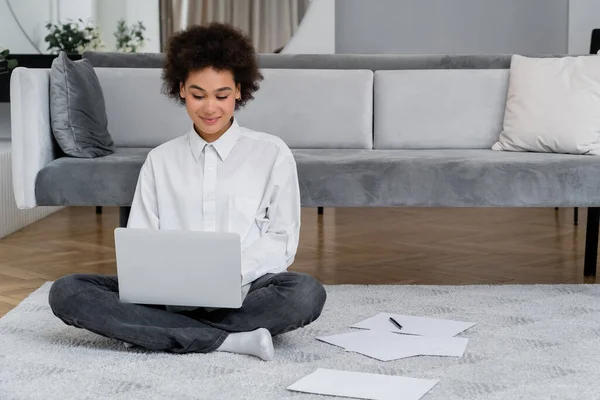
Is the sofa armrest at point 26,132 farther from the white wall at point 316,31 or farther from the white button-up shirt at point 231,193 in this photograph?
the white wall at point 316,31

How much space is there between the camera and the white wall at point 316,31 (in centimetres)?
596

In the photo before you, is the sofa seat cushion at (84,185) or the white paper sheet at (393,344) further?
the sofa seat cushion at (84,185)

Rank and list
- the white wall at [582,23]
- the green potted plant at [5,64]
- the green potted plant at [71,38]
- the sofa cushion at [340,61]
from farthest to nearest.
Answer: the white wall at [582,23] → the green potted plant at [71,38] → the green potted plant at [5,64] → the sofa cushion at [340,61]

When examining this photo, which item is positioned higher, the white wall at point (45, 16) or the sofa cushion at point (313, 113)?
the white wall at point (45, 16)

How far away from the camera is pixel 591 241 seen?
3.40 metres

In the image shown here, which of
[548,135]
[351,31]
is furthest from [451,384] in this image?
[351,31]

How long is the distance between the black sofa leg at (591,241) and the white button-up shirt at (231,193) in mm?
1382

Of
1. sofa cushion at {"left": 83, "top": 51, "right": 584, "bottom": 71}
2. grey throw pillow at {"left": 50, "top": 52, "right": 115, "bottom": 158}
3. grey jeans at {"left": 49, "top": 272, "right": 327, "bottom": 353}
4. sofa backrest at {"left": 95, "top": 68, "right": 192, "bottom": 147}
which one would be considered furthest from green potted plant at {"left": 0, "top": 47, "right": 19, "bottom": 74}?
grey jeans at {"left": 49, "top": 272, "right": 327, "bottom": 353}

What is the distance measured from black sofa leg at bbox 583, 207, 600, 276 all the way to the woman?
138cm

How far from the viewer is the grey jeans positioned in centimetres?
225

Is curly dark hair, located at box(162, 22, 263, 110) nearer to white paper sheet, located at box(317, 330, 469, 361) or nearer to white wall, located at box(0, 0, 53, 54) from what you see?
white paper sheet, located at box(317, 330, 469, 361)

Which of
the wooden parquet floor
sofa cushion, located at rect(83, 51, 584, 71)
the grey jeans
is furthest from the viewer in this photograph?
sofa cushion, located at rect(83, 51, 584, 71)

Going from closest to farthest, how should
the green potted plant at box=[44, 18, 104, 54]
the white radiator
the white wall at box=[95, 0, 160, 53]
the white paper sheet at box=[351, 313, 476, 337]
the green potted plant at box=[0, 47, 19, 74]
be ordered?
the white paper sheet at box=[351, 313, 476, 337] < the white radiator < the green potted plant at box=[0, 47, 19, 74] < the green potted plant at box=[44, 18, 104, 54] < the white wall at box=[95, 0, 160, 53]

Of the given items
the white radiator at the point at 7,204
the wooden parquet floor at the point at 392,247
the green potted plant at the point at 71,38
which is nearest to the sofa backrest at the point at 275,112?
the wooden parquet floor at the point at 392,247
